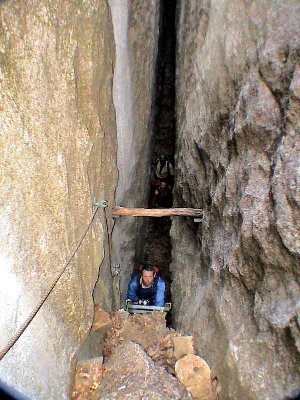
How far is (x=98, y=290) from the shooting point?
512cm

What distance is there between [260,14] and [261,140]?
1.37 m

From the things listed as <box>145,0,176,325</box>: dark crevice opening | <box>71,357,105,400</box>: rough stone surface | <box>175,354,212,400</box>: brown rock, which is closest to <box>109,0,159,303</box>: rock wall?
<box>145,0,176,325</box>: dark crevice opening

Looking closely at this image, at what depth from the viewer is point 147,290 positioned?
259 inches

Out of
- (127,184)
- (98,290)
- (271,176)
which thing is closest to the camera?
(271,176)

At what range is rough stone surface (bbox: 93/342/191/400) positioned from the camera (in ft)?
11.0

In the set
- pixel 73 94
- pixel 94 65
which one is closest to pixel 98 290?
pixel 73 94

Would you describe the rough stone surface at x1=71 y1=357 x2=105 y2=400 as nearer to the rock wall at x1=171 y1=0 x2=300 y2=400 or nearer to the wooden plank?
the rock wall at x1=171 y1=0 x2=300 y2=400

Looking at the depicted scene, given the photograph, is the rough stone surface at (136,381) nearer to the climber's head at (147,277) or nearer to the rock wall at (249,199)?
the rock wall at (249,199)

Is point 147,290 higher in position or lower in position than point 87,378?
higher

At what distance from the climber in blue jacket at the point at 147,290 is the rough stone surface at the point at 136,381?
7.78 ft

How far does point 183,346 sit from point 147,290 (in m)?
2.25

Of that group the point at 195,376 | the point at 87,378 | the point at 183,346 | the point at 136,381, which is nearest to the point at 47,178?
the point at 87,378

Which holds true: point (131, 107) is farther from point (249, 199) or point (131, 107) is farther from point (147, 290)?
point (249, 199)

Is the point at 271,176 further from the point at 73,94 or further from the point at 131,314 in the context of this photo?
the point at 131,314
